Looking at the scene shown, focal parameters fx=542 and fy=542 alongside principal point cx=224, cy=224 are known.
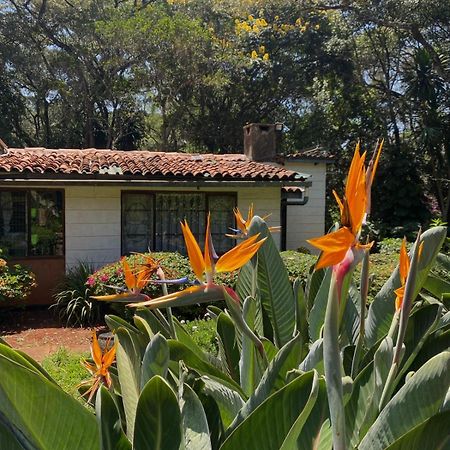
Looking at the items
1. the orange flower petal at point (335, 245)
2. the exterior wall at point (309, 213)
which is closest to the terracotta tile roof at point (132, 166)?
the exterior wall at point (309, 213)

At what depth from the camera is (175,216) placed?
1093 centimetres

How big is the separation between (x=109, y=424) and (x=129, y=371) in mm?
240

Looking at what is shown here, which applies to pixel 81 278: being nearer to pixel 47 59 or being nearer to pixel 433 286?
pixel 433 286

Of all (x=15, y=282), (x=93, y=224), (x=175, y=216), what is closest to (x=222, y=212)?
(x=175, y=216)

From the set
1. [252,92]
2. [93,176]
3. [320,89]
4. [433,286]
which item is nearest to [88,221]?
[93,176]

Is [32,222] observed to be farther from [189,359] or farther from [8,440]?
[8,440]

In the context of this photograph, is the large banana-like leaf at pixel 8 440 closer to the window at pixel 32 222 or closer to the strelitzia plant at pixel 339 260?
the strelitzia plant at pixel 339 260

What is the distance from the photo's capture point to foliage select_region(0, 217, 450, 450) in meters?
0.83

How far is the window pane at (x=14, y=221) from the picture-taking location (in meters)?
10.1

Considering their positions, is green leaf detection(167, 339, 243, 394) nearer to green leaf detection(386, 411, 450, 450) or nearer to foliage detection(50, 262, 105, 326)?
green leaf detection(386, 411, 450, 450)

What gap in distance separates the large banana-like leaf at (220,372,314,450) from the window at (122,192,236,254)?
9.70m

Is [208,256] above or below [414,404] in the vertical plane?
above

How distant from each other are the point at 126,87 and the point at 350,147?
29.8 feet

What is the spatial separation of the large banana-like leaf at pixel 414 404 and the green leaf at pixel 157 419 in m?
0.31
